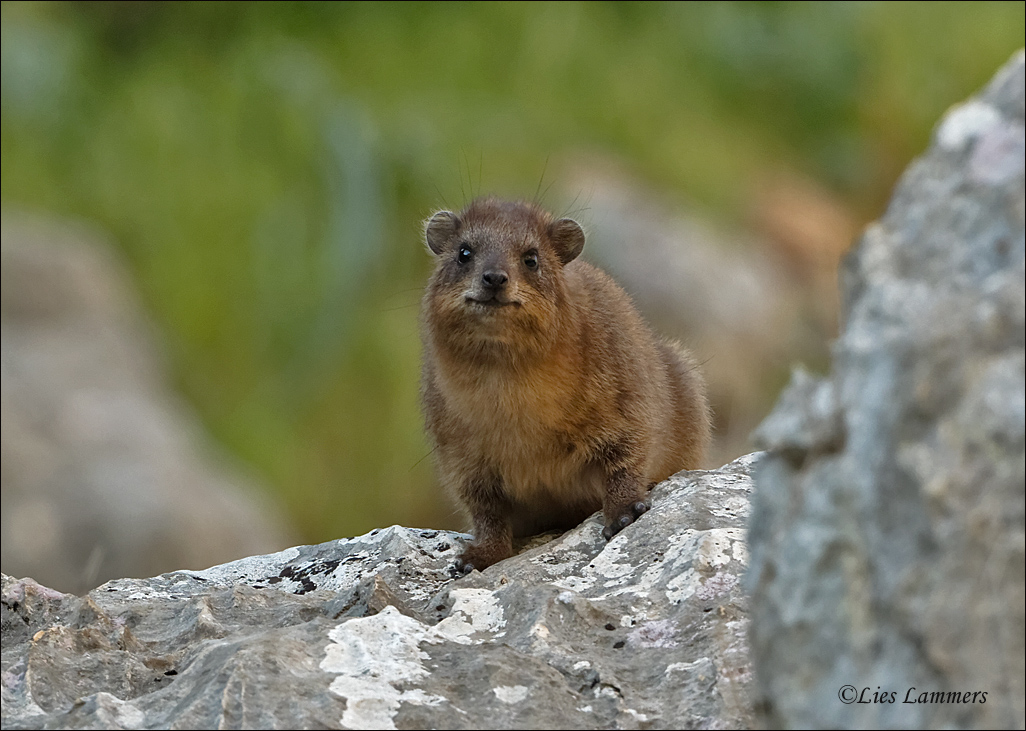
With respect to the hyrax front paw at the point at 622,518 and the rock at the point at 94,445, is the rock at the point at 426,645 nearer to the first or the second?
the hyrax front paw at the point at 622,518

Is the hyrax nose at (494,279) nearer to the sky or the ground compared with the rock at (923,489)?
nearer to the sky

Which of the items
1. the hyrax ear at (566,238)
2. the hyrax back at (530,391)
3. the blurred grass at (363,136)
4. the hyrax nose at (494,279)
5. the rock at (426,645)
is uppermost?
the blurred grass at (363,136)

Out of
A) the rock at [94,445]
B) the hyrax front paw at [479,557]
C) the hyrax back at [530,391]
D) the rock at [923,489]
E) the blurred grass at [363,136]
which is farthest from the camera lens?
the blurred grass at [363,136]

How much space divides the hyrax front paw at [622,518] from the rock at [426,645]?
0.15 metres

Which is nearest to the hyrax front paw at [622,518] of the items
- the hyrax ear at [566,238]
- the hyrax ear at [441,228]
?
the hyrax ear at [566,238]

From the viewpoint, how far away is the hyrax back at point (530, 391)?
562 cm

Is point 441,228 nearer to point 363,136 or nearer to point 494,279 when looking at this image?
point 494,279

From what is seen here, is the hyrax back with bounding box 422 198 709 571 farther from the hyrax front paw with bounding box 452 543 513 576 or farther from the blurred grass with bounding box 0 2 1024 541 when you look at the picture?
the blurred grass with bounding box 0 2 1024 541

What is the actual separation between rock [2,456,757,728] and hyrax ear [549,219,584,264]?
1.58 meters

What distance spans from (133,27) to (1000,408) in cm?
1281

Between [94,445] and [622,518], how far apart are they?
560 cm

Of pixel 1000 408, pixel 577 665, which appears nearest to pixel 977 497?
pixel 1000 408

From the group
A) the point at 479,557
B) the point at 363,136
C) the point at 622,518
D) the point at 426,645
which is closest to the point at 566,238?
the point at 622,518

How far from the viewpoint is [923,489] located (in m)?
2.46
